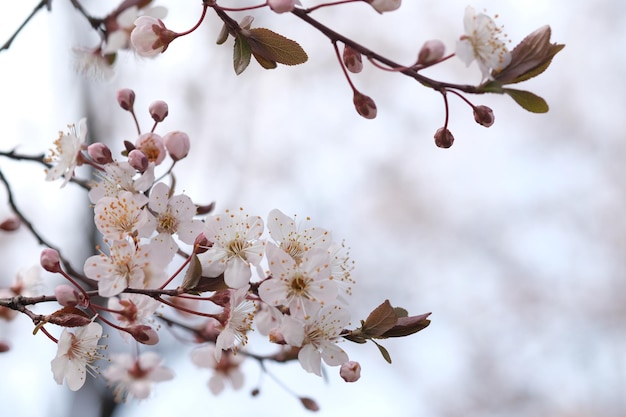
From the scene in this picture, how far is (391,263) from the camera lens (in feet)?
12.0

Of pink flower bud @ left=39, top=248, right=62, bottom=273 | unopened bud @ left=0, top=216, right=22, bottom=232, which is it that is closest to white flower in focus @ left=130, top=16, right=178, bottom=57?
pink flower bud @ left=39, top=248, right=62, bottom=273

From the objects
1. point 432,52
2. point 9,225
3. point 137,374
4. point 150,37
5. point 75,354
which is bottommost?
point 137,374

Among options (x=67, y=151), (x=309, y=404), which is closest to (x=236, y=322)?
(x=67, y=151)

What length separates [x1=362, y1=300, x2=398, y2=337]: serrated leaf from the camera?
23.1 inches

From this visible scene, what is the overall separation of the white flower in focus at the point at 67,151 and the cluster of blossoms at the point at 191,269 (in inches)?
1.2

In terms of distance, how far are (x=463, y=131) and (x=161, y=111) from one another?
293cm

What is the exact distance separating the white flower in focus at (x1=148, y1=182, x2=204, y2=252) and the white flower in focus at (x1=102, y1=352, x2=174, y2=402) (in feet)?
Answer: 1.80

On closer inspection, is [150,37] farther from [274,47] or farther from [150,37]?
[274,47]

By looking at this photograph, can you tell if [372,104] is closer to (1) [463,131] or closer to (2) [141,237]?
(2) [141,237]

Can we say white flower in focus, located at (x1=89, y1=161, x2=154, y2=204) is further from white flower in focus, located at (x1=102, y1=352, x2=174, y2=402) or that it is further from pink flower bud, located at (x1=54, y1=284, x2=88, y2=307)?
white flower in focus, located at (x1=102, y1=352, x2=174, y2=402)

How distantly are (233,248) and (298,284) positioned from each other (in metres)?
0.07

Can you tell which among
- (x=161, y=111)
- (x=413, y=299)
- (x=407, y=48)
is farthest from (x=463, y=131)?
(x=161, y=111)

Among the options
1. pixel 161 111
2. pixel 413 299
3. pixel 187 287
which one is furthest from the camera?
pixel 413 299

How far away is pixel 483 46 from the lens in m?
0.60
